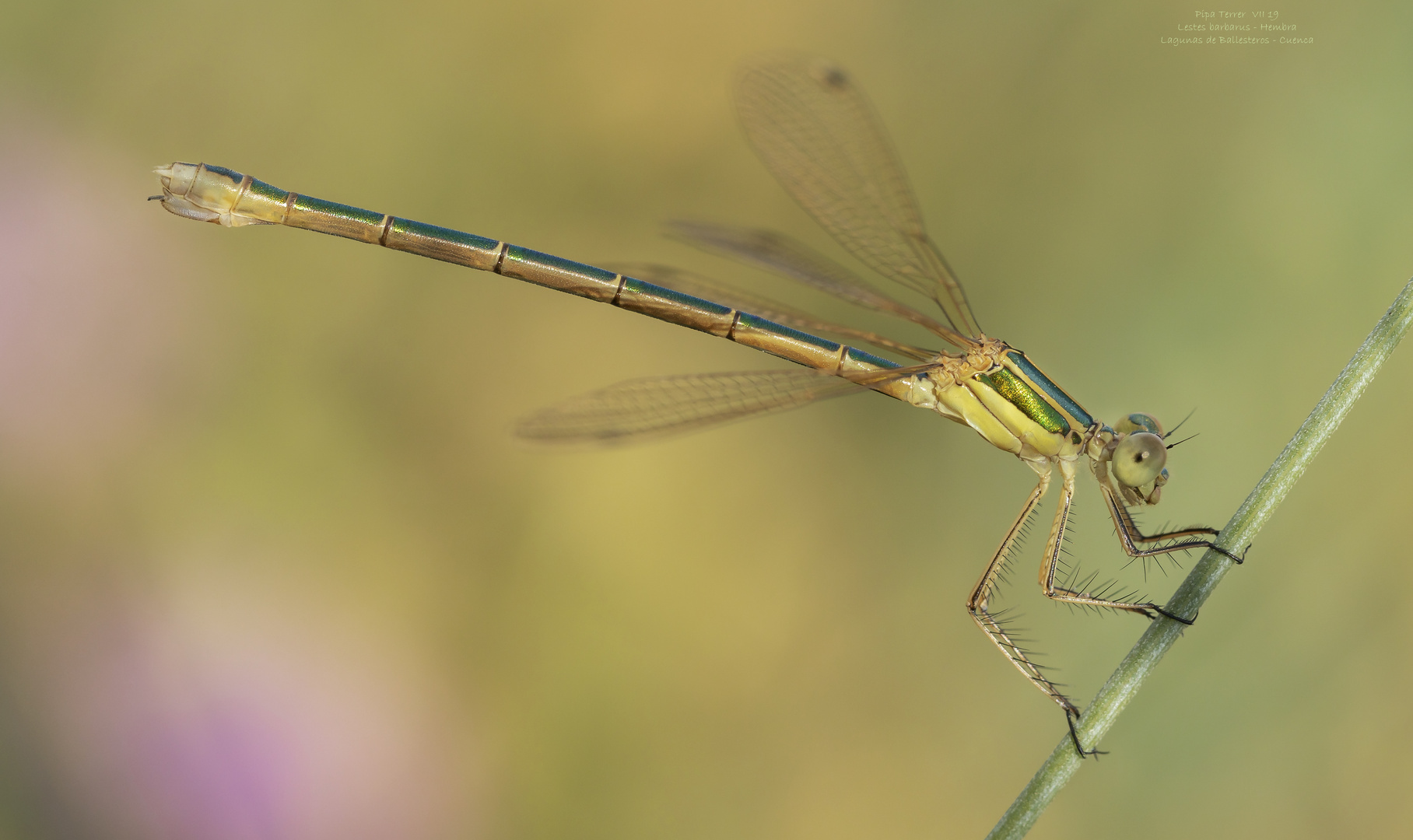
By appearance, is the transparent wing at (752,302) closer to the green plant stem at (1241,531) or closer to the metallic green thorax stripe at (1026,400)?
the metallic green thorax stripe at (1026,400)

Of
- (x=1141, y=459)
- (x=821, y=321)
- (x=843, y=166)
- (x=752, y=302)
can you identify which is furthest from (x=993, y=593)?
(x=843, y=166)

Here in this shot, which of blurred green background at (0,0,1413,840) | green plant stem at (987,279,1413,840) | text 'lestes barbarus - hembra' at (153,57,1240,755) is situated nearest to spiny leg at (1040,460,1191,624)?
text 'lestes barbarus - hembra' at (153,57,1240,755)

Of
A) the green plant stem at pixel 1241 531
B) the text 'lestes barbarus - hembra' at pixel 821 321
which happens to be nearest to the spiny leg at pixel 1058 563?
the text 'lestes barbarus - hembra' at pixel 821 321

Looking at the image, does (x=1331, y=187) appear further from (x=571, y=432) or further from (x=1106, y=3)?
(x=571, y=432)

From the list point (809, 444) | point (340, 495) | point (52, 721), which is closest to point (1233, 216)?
point (809, 444)

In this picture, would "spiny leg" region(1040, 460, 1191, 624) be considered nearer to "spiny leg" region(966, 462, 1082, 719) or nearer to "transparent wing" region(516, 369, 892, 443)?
"spiny leg" region(966, 462, 1082, 719)

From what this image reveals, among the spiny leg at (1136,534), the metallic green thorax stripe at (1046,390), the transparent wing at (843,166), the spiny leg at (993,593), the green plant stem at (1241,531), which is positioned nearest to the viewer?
the green plant stem at (1241,531)
